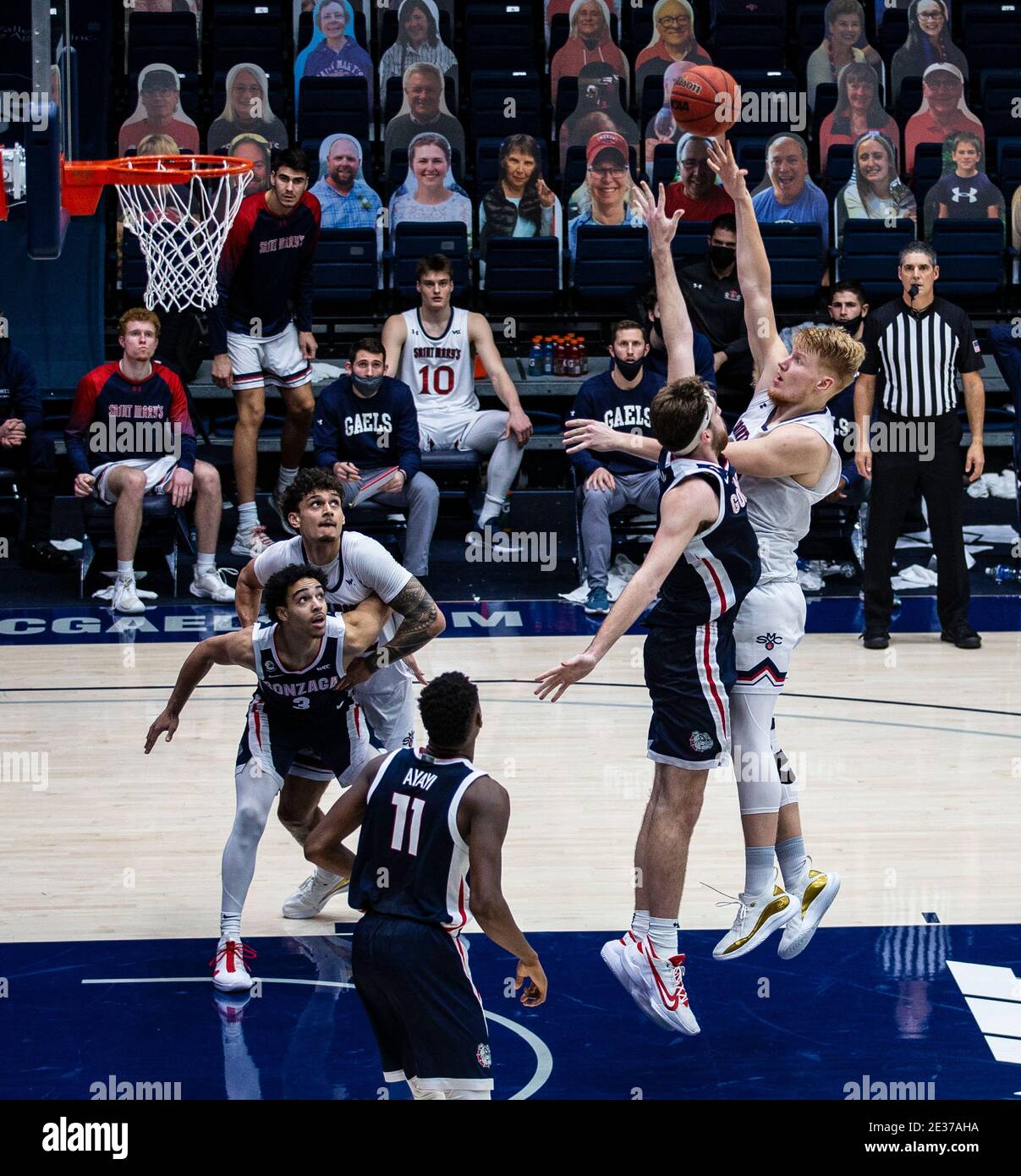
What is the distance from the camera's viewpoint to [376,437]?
32.7 ft

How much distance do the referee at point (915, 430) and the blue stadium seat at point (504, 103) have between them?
4771mm

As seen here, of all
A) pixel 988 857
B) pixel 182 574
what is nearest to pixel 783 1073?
pixel 988 857

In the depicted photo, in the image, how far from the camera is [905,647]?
30.2 ft

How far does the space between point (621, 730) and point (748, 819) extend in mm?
2618

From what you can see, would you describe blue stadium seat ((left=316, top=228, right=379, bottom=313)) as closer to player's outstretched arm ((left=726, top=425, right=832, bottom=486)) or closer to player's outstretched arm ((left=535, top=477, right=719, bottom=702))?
player's outstretched arm ((left=726, top=425, right=832, bottom=486))

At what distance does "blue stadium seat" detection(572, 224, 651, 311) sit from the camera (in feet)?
38.8

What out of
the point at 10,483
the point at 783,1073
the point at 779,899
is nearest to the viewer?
the point at 783,1073

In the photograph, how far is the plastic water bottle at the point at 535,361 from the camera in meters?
11.4

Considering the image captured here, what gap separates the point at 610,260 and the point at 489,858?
8540 mm

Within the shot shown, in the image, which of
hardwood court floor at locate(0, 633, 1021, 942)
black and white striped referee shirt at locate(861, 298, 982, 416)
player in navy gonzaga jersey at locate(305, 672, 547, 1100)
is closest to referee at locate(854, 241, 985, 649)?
black and white striped referee shirt at locate(861, 298, 982, 416)

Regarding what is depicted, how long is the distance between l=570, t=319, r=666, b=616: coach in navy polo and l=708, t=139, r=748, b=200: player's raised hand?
411 centimetres

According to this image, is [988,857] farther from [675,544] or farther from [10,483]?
[10,483]

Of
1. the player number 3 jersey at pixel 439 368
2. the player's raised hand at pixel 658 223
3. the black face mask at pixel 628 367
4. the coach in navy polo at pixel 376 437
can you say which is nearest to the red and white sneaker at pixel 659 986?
the player's raised hand at pixel 658 223

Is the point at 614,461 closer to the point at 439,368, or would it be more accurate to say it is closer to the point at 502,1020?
the point at 439,368
